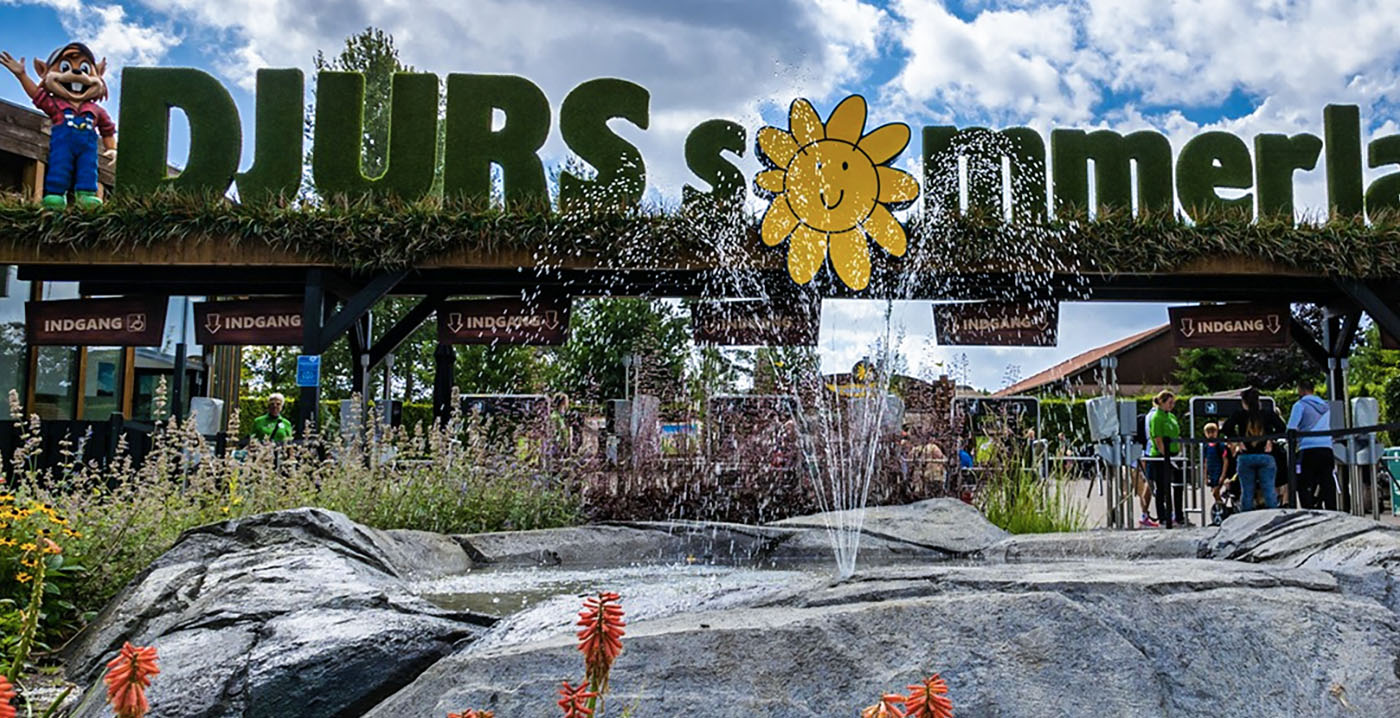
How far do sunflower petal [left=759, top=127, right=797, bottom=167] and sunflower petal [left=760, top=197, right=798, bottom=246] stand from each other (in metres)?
0.36

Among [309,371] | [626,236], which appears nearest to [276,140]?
[309,371]

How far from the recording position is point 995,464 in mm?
8242

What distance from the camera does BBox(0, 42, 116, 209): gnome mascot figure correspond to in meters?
9.65

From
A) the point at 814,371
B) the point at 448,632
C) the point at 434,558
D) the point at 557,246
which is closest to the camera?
the point at 448,632

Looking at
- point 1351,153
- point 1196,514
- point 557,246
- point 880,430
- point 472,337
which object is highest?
point 1351,153

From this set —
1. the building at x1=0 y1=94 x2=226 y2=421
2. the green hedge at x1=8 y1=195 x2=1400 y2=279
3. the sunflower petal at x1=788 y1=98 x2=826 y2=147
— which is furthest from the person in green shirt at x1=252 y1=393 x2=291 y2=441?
the sunflower petal at x1=788 y1=98 x2=826 y2=147

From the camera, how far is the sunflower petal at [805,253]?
9.22m

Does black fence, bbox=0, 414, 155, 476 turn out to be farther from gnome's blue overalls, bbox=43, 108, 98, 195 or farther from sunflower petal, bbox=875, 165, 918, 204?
sunflower petal, bbox=875, 165, 918, 204

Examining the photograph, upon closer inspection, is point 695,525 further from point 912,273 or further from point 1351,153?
point 1351,153

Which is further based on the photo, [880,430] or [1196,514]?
[1196,514]

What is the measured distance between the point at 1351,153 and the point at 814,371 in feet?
18.1

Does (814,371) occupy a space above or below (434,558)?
above

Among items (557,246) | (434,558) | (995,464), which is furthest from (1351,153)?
(434,558)

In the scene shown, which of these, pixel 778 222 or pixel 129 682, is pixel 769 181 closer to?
pixel 778 222
